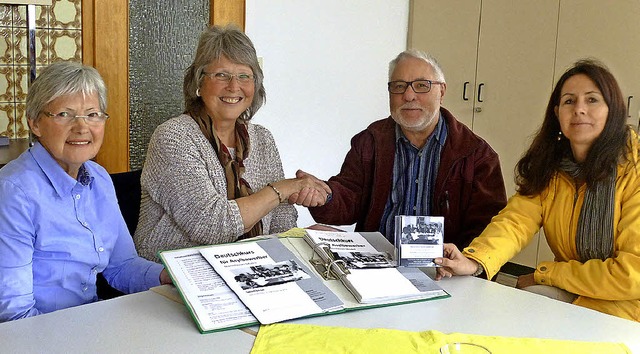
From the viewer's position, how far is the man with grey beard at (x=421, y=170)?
227cm

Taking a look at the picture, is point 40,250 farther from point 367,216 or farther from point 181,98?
point 181,98

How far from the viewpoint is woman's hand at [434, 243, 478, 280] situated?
1709 millimetres

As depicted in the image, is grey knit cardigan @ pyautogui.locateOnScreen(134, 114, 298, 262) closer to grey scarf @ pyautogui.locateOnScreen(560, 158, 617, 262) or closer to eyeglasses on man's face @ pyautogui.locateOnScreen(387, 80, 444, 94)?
eyeglasses on man's face @ pyautogui.locateOnScreen(387, 80, 444, 94)

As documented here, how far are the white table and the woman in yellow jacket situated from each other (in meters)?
0.24

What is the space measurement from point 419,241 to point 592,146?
629 millimetres

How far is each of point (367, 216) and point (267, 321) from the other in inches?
42.1

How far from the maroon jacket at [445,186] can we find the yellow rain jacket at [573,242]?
0.61 ft

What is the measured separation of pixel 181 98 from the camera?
3.48 meters

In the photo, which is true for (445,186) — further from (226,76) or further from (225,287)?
(225,287)

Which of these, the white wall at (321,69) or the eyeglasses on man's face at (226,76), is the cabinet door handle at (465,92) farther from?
the eyeglasses on man's face at (226,76)

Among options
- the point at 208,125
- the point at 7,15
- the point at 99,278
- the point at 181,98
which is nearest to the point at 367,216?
the point at 208,125

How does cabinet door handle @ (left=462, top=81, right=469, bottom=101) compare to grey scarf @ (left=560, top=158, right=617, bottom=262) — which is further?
cabinet door handle @ (left=462, top=81, right=469, bottom=101)

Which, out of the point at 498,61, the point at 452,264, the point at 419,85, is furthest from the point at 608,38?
the point at 452,264

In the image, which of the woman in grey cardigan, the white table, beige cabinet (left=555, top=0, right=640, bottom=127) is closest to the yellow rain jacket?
the white table
